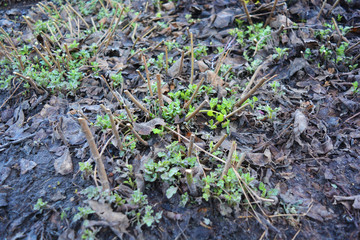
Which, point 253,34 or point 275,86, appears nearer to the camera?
point 275,86

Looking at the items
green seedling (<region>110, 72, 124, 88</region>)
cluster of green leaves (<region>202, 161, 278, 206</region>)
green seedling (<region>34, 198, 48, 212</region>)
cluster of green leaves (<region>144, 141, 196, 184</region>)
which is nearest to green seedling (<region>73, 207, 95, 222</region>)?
green seedling (<region>34, 198, 48, 212</region>)

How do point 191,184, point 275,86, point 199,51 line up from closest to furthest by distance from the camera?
point 191,184
point 275,86
point 199,51

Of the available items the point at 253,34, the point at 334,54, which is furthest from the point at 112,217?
the point at 334,54

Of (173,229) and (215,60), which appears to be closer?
(173,229)

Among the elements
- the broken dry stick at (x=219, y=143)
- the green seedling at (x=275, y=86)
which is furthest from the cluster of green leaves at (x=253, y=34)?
the broken dry stick at (x=219, y=143)

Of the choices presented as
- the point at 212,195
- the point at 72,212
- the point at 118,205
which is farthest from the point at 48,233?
the point at 212,195

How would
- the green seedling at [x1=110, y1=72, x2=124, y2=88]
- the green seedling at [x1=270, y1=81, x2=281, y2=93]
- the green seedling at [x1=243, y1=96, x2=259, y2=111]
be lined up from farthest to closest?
the green seedling at [x1=110, y1=72, x2=124, y2=88] < the green seedling at [x1=270, y1=81, x2=281, y2=93] < the green seedling at [x1=243, y1=96, x2=259, y2=111]

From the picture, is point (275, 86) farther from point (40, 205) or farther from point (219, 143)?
point (40, 205)

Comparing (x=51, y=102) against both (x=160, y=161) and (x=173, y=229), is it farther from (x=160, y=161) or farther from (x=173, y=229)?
(x=173, y=229)

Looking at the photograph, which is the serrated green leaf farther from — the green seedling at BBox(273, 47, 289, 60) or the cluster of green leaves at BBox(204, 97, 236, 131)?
the green seedling at BBox(273, 47, 289, 60)
